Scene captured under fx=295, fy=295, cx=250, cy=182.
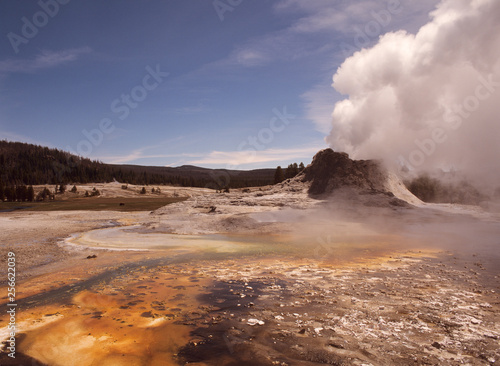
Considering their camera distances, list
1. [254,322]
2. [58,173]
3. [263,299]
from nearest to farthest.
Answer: [254,322] → [263,299] → [58,173]

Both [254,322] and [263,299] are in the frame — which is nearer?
[254,322]

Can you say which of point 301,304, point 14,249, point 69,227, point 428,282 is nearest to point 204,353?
point 301,304

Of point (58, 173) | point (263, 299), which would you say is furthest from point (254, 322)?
point (58, 173)

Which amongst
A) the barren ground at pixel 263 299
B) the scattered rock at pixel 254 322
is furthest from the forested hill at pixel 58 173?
the scattered rock at pixel 254 322

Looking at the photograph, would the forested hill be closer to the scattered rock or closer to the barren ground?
the barren ground

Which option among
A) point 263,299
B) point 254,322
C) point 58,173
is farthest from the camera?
point 58,173

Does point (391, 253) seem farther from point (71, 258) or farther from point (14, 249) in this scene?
point (14, 249)

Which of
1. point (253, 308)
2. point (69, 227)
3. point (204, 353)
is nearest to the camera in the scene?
point (204, 353)

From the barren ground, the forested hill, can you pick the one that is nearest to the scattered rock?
the barren ground

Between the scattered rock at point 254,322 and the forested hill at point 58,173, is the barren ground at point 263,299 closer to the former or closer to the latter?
the scattered rock at point 254,322

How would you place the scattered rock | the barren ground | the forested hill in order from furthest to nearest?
the forested hill < the scattered rock < the barren ground

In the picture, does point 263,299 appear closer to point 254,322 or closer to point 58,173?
point 254,322

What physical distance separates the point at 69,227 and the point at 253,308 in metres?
16.6

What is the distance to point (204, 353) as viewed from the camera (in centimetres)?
416
